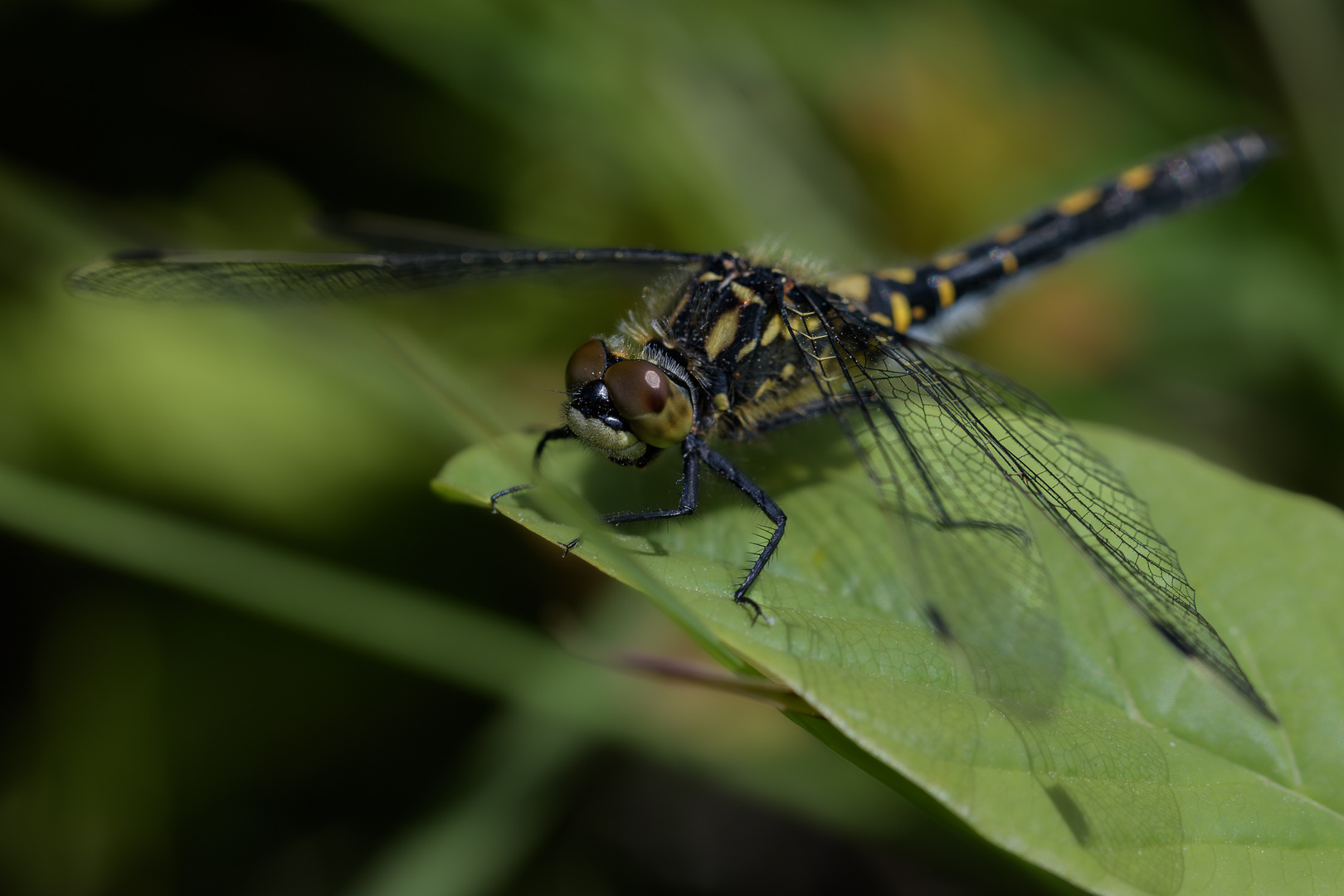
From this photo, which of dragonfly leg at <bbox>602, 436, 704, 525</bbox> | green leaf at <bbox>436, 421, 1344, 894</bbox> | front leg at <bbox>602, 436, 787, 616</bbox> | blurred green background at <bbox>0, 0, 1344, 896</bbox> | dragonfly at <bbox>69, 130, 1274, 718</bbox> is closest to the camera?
green leaf at <bbox>436, 421, 1344, 894</bbox>

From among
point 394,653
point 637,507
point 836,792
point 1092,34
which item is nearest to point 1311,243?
point 1092,34

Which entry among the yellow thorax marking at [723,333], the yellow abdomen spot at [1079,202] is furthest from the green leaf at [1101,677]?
the yellow abdomen spot at [1079,202]

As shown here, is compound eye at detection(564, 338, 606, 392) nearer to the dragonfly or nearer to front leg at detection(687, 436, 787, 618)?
the dragonfly

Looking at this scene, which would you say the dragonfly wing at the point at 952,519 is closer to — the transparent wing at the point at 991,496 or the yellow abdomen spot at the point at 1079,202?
the transparent wing at the point at 991,496

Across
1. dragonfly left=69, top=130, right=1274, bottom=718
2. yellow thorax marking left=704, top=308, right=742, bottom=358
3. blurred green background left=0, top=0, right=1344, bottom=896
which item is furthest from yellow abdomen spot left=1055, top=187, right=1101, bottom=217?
yellow thorax marking left=704, top=308, right=742, bottom=358

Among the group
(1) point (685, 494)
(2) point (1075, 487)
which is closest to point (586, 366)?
(1) point (685, 494)

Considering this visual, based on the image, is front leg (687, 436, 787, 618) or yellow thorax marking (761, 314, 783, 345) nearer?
front leg (687, 436, 787, 618)

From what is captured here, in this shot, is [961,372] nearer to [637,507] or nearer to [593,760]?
[637,507]
